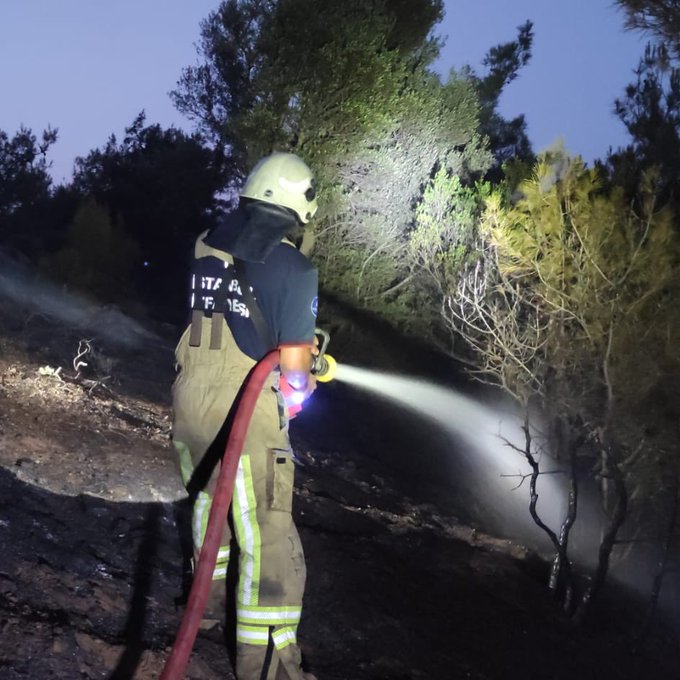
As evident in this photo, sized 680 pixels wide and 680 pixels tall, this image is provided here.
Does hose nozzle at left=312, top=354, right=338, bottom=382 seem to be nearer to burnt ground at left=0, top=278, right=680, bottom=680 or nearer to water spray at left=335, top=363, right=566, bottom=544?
burnt ground at left=0, top=278, right=680, bottom=680

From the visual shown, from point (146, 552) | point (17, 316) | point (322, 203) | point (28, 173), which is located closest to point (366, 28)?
point (322, 203)

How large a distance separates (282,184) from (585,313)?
4458 millimetres

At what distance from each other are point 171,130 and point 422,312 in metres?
18.3

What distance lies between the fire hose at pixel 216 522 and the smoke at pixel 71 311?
7718mm

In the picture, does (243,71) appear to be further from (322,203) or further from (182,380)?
(182,380)

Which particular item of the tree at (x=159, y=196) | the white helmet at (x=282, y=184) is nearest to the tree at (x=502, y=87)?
the tree at (x=159, y=196)

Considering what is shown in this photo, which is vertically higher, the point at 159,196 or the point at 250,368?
the point at 250,368

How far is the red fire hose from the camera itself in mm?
2244

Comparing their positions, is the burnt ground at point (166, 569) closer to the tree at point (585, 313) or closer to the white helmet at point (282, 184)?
the tree at point (585, 313)

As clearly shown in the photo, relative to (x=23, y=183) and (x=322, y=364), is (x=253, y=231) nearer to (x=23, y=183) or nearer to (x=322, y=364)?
(x=322, y=364)

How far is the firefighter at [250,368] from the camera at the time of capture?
2744mm

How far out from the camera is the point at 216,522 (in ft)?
7.79

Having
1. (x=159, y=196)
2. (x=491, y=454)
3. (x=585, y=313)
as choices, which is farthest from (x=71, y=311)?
(x=159, y=196)

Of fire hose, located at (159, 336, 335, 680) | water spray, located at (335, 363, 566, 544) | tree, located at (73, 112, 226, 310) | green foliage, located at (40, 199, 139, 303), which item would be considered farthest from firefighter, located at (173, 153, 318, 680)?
tree, located at (73, 112, 226, 310)
